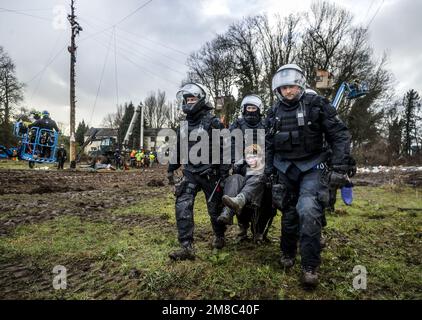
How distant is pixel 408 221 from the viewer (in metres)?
6.02

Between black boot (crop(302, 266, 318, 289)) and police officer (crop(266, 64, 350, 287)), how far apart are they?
0.18 meters

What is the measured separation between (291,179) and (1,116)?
43.7 meters

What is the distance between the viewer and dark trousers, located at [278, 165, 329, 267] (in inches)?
115

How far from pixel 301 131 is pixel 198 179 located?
1.47m

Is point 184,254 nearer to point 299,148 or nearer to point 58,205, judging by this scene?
point 299,148

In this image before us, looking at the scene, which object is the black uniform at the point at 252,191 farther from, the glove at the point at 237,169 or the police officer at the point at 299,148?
the police officer at the point at 299,148

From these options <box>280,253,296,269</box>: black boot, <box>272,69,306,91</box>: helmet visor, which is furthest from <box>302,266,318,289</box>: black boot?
<box>272,69,306,91</box>: helmet visor

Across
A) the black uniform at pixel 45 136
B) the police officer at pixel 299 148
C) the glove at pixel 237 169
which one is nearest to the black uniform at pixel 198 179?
the glove at pixel 237 169

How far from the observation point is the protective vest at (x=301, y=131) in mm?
3326

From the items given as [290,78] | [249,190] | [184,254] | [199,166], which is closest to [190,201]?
[199,166]

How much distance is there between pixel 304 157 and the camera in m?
3.36
